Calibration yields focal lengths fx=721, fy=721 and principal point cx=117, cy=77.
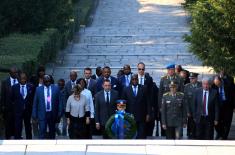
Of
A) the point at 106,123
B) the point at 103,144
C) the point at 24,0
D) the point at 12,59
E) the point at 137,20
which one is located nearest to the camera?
the point at 103,144

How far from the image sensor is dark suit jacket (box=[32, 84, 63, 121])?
14.8m

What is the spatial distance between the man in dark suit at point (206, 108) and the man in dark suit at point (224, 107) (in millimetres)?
1106

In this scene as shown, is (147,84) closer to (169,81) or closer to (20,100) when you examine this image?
(169,81)

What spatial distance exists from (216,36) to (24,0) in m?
9.57

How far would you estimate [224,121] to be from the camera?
15883mm

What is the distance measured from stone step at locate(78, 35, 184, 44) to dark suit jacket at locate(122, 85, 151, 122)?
1640cm

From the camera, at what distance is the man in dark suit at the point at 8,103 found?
15.3 metres

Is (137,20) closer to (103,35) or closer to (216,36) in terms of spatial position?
(103,35)

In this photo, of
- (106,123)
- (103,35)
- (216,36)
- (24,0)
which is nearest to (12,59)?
(24,0)

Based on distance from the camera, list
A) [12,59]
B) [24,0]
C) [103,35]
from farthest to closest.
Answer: [103,35] < [24,0] < [12,59]

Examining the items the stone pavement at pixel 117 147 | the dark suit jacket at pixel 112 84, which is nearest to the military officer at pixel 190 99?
the dark suit jacket at pixel 112 84

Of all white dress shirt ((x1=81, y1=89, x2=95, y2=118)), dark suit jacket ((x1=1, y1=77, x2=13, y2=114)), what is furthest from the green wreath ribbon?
dark suit jacket ((x1=1, y1=77, x2=13, y2=114))

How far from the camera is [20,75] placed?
1533cm

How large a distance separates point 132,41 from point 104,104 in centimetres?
1703
